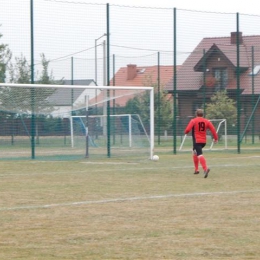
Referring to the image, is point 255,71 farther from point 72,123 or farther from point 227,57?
point 72,123

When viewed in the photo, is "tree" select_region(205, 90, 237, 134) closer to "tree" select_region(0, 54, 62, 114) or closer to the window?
the window

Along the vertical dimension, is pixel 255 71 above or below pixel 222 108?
above

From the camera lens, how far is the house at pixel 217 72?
31.8 m

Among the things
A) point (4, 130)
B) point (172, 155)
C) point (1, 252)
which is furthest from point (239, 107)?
point (1, 252)

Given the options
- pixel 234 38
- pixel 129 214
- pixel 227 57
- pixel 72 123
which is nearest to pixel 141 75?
pixel 227 57

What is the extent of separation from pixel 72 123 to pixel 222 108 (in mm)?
10377

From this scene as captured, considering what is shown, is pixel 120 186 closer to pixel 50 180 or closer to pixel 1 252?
pixel 50 180

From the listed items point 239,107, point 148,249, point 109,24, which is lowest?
point 148,249

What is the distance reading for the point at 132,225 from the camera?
10641mm

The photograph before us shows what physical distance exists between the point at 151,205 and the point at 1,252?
450 cm

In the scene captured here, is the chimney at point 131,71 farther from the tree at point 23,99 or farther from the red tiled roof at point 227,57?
the tree at point 23,99

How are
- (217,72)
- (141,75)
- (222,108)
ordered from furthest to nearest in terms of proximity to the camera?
(141,75) < (217,72) < (222,108)

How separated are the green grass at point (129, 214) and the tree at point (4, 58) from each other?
274 inches

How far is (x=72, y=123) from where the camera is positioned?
24.5 meters
